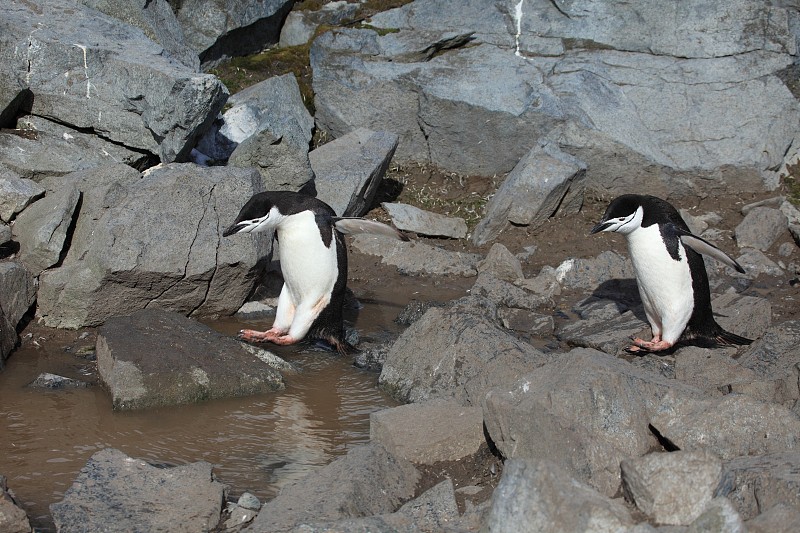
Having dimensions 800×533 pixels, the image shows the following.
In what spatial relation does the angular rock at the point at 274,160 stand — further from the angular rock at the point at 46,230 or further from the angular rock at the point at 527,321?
the angular rock at the point at 527,321

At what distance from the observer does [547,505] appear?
3176 millimetres

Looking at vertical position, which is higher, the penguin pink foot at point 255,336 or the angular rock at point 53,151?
the angular rock at point 53,151

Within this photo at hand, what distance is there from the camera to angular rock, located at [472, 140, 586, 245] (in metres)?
8.79

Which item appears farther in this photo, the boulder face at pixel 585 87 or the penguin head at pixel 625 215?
the boulder face at pixel 585 87

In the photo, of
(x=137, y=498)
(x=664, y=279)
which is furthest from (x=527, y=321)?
(x=137, y=498)

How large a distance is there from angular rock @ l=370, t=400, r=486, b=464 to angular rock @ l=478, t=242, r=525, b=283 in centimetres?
345

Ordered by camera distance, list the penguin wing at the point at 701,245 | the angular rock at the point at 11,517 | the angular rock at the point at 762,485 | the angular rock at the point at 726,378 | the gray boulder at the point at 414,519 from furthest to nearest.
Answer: the penguin wing at the point at 701,245 < the angular rock at the point at 726,378 < the angular rock at the point at 11,517 < the gray boulder at the point at 414,519 < the angular rock at the point at 762,485

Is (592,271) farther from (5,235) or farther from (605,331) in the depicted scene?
(5,235)

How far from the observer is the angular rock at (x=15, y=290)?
6305 millimetres

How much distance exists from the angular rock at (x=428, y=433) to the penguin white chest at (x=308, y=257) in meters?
2.16

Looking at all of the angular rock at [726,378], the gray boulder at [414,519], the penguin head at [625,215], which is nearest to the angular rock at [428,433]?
the gray boulder at [414,519]

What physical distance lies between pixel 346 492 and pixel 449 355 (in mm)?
1814

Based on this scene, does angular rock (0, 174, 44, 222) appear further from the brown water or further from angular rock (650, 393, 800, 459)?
angular rock (650, 393, 800, 459)

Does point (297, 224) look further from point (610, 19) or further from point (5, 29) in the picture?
point (610, 19)
